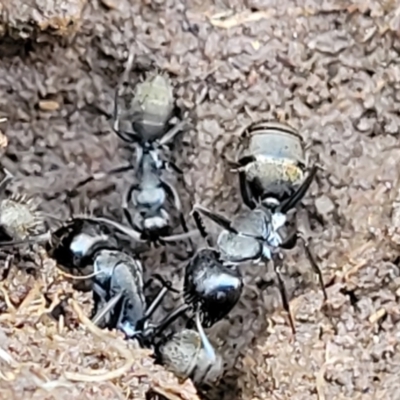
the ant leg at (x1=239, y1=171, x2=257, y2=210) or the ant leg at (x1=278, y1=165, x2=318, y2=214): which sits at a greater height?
the ant leg at (x1=278, y1=165, x2=318, y2=214)

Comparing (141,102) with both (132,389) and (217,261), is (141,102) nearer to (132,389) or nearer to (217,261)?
(217,261)

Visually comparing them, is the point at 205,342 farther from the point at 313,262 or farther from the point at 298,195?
the point at 298,195

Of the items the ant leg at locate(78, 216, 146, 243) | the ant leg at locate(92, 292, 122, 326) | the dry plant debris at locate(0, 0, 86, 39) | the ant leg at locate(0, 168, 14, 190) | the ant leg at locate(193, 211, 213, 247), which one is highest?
the dry plant debris at locate(0, 0, 86, 39)

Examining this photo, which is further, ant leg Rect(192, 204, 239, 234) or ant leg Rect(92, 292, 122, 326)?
ant leg Rect(192, 204, 239, 234)


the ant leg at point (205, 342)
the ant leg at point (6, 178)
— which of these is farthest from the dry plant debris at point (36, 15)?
the ant leg at point (205, 342)

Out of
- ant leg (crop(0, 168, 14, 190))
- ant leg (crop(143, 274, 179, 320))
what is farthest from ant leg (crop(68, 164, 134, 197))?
ant leg (crop(143, 274, 179, 320))

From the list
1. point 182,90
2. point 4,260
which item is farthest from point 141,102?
point 4,260

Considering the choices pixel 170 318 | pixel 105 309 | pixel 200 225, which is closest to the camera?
pixel 105 309

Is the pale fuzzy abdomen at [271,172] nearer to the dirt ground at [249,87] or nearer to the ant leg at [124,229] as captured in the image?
the dirt ground at [249,87]

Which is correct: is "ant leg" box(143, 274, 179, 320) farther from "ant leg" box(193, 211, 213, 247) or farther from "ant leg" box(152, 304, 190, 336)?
"ant leg" box(193, 211, 213, 247)

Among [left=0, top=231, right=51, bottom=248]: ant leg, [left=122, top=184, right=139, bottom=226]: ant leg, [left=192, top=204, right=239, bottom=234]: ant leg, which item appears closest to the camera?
[left=0, top=231, right=51, bottom=248]: ant leg

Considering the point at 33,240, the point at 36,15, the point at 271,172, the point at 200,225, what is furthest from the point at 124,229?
the point at 36,15
